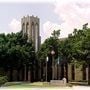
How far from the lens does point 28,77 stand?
84438 mm

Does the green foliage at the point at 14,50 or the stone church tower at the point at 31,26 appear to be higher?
the stone church tower at the point at 31,26

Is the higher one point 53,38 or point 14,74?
point 53,38

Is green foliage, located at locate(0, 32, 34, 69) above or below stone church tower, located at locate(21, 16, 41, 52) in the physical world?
below

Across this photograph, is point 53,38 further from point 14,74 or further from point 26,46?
point 14,74

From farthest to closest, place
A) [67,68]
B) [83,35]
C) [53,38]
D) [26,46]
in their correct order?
1. [67,68]
2. [26,46]
3. [53,38]
4. [83,35]

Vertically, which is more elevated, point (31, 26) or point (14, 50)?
point (31, 26)

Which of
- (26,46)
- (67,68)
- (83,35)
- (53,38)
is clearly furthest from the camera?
(67,68)

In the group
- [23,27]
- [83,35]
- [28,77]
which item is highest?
[23,27]

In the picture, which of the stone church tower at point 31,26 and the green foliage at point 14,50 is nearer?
the green foliage at point 14,50

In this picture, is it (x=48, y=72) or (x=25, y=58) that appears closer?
(x=25, y=58)

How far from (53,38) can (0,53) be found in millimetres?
9547

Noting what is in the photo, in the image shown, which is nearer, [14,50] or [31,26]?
[14,50]

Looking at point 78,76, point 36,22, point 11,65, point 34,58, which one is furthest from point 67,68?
point 36,22

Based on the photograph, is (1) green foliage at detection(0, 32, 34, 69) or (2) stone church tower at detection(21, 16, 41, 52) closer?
(1) green foliage at detection(0, 32, 34, 69)
